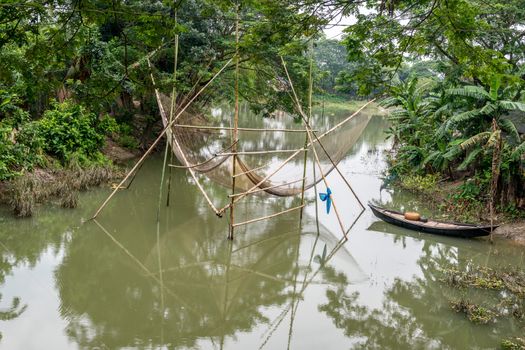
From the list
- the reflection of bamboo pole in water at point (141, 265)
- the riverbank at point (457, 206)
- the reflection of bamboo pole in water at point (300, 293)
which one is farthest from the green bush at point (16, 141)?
the riverbank at point (457, 206)

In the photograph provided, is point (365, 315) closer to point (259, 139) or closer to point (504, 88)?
point (504, 88)

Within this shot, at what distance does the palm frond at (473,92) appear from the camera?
6.84 meters

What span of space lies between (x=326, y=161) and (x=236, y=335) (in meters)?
3.67

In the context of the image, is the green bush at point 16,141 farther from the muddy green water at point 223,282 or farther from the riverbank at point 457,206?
the riverbank at point 457,206

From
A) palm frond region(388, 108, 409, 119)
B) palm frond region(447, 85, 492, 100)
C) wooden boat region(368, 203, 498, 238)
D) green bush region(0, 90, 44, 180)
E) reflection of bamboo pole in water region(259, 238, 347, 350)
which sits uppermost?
palm frond region(447, 85, 492, 100)

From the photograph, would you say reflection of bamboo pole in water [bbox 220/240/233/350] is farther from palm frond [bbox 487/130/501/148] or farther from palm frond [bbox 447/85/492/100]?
palm frond [bbox 447/85/492/100]

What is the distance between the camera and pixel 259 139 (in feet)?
53.4

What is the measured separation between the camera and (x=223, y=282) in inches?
197

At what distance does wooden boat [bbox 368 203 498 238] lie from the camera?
6.21 meters

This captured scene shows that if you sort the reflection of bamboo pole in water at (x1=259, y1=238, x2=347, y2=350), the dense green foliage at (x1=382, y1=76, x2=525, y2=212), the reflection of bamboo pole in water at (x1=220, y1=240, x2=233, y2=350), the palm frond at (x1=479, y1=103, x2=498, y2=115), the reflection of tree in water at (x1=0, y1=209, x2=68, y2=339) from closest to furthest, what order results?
the reflection of bamboo pole in water at (x1=259, y1=238, x2=347, y2=350), the reflection of bamboo pole in water at (x1=220, y1=240, x2=233, y2=350), the reflection of tree in water at (x1=0, y1=209, x2=68, y2=339), the dense green foliage at (x1=382, y1=76, x2=525, y2=212), the palm frond at (x1=479, y1=103, x2=498, y2=115)

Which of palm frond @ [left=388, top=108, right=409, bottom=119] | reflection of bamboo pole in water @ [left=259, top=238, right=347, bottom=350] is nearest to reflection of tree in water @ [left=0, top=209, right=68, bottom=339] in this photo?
reflection of bamboo pole in water @ [left=259, top=238, right=347, bottom=350]

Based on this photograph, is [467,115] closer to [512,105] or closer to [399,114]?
[512,105]

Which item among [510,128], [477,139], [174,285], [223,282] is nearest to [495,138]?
[477,139]

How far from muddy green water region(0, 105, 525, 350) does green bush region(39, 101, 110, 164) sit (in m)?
0.98
